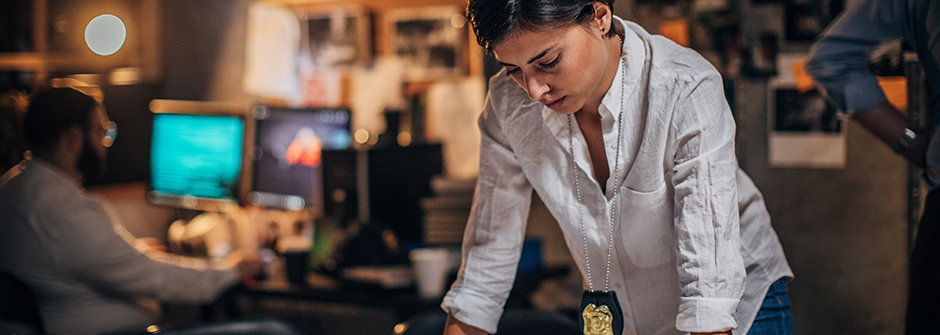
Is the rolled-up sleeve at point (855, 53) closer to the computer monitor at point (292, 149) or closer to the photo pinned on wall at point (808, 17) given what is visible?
the photo pinned on wall at point (808, 17)

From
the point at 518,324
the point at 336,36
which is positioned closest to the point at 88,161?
the point at 336,36

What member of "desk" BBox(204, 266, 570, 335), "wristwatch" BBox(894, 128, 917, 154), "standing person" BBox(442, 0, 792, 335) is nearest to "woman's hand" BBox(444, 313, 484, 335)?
"standing person" BBox(442, 0, 792, 335)

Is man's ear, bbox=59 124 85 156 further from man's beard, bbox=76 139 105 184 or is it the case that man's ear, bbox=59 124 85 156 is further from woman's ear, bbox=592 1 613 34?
woman's ear, bbox=592 1 613 34

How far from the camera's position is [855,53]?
1367 millimetres

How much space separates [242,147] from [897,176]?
2.18 meters

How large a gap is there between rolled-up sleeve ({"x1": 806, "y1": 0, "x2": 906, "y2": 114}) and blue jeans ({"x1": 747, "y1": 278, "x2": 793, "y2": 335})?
0.52 meters

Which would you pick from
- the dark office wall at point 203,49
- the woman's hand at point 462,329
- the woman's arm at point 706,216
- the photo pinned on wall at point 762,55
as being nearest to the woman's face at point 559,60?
the woman's arm at point 706,216

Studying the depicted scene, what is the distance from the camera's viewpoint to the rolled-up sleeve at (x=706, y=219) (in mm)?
817

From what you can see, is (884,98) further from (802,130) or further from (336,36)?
(336,36)

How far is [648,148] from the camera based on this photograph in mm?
913

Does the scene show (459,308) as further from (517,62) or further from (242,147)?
(242,147)

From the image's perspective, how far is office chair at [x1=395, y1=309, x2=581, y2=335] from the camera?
1.22 meters

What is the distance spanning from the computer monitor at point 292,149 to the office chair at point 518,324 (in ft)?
4.32

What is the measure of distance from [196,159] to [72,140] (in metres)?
0.69
